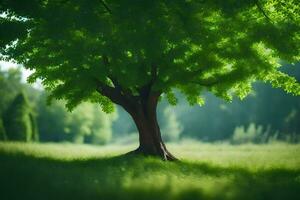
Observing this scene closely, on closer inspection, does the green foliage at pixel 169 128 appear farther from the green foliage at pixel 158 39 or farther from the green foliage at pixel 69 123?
the green foliage at pixel 158 39

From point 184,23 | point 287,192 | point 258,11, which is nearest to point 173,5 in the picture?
point 184,23

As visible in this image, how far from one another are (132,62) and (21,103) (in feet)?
107

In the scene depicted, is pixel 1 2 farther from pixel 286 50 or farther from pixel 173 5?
pixel 286 50

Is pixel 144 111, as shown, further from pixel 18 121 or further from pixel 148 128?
pixel 18 121

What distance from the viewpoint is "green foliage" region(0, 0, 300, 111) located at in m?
16.6

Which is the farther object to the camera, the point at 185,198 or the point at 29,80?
the point at 29,80

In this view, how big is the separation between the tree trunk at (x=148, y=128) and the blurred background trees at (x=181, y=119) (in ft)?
79.2

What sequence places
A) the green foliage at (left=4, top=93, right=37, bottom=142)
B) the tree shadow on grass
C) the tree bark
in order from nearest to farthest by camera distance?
the tree shadow on grass
the tree bark
the green foliage at (left=4, top=93, right=37, bottom=142)

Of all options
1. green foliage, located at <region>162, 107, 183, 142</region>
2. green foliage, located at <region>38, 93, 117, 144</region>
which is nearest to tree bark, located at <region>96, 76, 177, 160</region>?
green foliage, located at <region>38, 93, 117, 144</region>

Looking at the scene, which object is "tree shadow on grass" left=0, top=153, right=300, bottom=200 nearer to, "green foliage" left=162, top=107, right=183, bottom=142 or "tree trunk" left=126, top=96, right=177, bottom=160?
"tree trunk" left=126, top=96, right=177, bottom=160

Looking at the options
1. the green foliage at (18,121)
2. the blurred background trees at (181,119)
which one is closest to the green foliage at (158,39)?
the blurred background trees at (181,119)

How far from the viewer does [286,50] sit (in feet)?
56.5

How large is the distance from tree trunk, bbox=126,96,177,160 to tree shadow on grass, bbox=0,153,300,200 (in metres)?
3.98

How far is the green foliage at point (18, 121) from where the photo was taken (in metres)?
45.5
